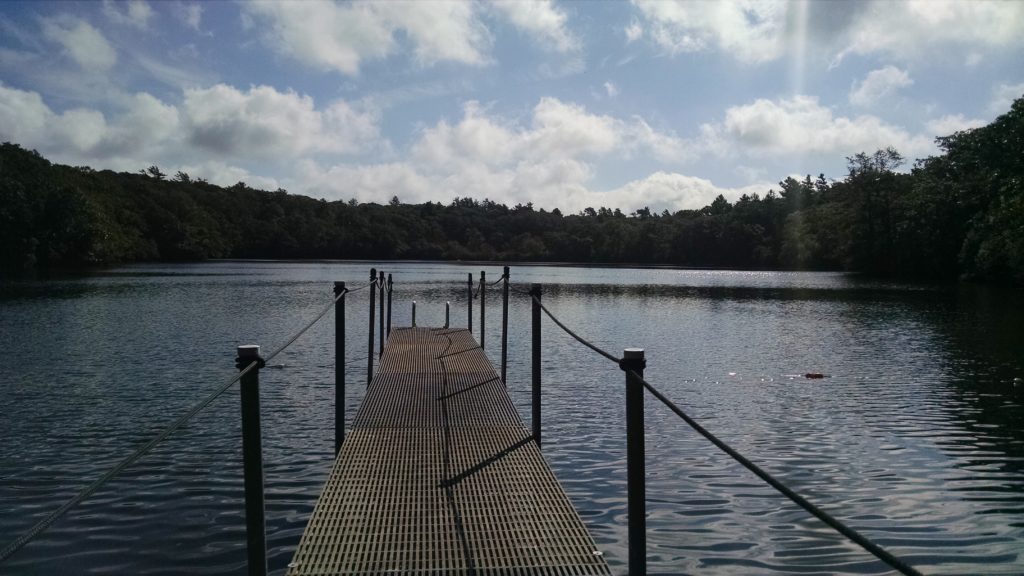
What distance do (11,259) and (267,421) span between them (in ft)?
254

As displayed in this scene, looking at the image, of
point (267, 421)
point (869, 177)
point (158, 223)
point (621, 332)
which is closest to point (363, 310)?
point (621, 332)

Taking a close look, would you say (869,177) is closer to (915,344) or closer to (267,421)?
(915,344)

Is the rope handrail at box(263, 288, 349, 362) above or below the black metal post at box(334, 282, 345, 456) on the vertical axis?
above

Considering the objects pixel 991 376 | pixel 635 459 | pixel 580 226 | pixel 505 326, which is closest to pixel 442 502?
pixel 635 459

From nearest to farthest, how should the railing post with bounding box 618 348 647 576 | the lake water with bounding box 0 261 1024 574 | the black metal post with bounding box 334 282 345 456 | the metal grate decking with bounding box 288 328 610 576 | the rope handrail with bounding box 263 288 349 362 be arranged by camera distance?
the railing post with bounding box 618 348 647 576 < the metal grate decking with bounding box 288 328 610 576 < the rope handrail with bounding box 263 288 349 362 < the lake water with bounding box 0 261 1024 574 < the black metal post with bounding box 334 282 345 456

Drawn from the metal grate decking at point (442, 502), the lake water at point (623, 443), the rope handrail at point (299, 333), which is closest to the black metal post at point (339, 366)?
the rope handrail at point (299, 333)

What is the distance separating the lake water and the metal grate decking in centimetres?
87

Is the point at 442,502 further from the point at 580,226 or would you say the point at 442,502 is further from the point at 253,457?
the point at 580,226

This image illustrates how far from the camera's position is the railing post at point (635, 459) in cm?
432

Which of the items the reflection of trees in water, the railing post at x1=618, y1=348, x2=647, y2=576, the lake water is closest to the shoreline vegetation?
the reflection of trees in water

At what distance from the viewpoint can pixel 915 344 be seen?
70.0 feet

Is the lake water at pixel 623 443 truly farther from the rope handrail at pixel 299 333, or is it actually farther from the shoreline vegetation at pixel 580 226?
the shoreline vegetation at pixel 580 226

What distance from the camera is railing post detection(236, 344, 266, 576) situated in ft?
13.4

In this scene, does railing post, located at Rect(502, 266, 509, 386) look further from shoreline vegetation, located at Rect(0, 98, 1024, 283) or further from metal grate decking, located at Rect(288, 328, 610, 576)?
shoreline vegetation, located at Rect(0, 98, 1024, 283)
